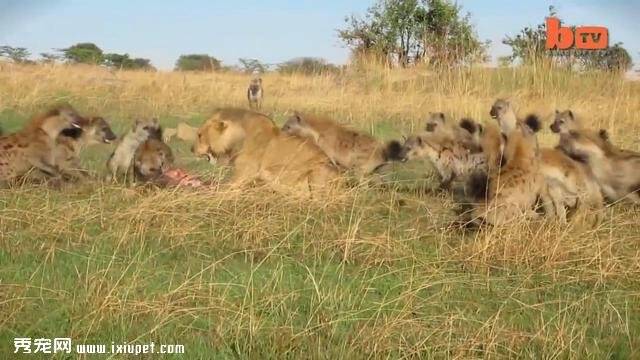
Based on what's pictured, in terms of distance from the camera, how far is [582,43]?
2039 centimetres

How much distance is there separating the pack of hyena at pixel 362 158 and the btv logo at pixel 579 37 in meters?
10.2

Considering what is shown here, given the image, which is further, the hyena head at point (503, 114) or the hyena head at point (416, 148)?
the hyena head at point (503, 114)

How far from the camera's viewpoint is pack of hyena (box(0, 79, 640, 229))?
277 inches

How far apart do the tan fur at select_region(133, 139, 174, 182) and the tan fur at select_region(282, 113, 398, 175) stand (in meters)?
1.72

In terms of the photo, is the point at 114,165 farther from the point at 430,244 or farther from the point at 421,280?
the point at 421,280

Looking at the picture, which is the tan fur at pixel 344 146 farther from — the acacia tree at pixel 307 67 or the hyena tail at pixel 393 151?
the acacia tree at pixel 307 67

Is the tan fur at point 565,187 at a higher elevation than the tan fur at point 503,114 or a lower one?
lower

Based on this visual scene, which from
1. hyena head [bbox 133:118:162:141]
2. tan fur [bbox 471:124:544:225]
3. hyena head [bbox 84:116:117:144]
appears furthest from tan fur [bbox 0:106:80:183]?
tan fur [bbox 471:124:544:225]

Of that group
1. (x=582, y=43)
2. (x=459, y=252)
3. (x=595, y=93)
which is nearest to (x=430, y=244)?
(x=459, y=252)

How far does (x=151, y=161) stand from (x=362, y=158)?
261cm

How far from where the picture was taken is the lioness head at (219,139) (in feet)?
26.3

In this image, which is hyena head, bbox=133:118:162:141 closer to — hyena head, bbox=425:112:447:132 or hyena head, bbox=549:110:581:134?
hyena head, bbox=425:112:447:132

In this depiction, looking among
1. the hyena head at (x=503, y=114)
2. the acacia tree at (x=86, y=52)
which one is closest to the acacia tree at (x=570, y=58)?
the hyena head at (x=503, y=114)

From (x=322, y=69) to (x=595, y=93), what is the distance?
716 centimetres
